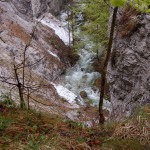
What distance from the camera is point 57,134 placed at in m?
5.20

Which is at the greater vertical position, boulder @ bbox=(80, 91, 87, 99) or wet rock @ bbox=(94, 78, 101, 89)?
wet rock @ bbox=(94, 78, 101, 89)

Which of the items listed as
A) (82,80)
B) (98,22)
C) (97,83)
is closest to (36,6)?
(98,22)

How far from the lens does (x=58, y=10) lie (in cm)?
3225

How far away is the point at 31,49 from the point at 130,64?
33.2 feet

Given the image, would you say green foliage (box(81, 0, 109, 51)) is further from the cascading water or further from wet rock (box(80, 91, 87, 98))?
wet rock (box(80, 91, 87, 98))

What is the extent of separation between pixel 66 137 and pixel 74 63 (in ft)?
62.7

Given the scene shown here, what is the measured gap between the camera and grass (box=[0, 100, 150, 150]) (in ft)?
15.7

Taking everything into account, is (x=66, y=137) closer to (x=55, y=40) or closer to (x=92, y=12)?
(x=92, y=12)

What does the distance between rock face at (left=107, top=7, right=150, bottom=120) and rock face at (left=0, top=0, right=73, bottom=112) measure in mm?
4506

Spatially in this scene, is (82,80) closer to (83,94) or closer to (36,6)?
(83,94)

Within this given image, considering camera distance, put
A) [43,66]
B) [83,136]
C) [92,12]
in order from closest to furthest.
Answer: [83,136] < [43,66] < [92,12]

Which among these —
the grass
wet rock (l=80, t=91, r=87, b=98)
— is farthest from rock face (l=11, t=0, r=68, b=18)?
the grass

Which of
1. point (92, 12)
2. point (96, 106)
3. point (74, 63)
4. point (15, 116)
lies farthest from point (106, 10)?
point (15, 116)

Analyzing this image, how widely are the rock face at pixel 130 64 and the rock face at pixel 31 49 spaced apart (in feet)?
14.8
